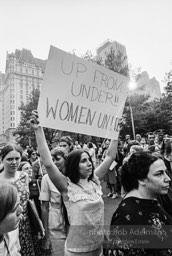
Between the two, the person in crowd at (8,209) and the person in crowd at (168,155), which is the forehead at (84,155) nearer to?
the person in crowd at (8,209)

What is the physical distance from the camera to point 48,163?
76.3 inches

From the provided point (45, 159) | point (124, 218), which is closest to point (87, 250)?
point (124, 218)

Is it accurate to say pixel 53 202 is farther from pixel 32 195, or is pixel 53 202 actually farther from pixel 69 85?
pixel 32 195

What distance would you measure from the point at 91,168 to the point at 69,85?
947mm

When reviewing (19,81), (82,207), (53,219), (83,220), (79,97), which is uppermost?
(19,81)

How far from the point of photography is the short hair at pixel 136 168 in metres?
1.72

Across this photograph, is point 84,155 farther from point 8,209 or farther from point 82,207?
point 8,209

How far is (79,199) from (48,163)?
429 mm

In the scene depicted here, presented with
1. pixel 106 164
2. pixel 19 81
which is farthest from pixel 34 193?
pixel 19 81

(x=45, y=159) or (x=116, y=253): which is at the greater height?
(x=45, y=159)

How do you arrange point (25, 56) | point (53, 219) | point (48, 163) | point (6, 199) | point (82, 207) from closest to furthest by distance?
point (6, 199)
point (82, 207)
point (48, 163)
point (53, 219)
point (25, 56)

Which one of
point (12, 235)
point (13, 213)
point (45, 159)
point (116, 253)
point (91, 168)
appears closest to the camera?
point (13, 213)

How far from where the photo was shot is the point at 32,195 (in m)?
3.69

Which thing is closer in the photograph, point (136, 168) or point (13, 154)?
point (136, 168)
